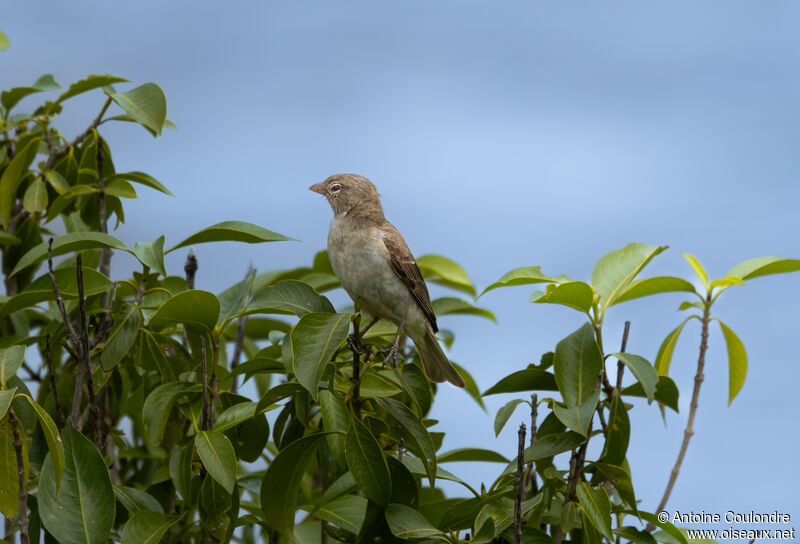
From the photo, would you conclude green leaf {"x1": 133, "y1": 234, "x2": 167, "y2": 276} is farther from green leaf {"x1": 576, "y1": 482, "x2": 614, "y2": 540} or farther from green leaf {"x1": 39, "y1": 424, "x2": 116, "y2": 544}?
green leaf {"x1": 576, "y1": 482, "x2": 614, "y2": 540}

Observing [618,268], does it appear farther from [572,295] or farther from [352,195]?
[352,195]

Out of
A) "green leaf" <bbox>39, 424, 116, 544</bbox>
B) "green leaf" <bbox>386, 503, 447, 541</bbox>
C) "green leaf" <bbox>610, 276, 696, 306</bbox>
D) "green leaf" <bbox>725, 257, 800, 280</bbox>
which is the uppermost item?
"green leaf" <bbox>725, 257, 800, 280</bbox>

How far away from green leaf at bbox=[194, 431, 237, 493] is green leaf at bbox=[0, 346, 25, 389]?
0.60 meters

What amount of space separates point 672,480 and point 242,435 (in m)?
1.50

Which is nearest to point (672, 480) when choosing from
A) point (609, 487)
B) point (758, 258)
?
Result: point (609, 487)

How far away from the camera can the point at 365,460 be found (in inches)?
95.0

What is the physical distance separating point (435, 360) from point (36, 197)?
6.07ft

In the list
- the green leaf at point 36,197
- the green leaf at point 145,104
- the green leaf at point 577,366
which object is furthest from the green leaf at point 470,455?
the green leaf at point 36,197

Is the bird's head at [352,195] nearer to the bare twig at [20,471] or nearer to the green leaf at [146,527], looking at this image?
the green leaf at [146,527]

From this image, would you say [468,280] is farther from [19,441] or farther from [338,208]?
[19,441]

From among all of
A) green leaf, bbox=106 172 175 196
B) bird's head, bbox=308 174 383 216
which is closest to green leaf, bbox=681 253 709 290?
bird's head, bbox=308 174 383 216

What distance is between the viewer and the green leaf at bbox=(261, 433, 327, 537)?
250cm

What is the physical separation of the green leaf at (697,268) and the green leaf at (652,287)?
12 cm

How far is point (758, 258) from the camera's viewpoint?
3.05m
